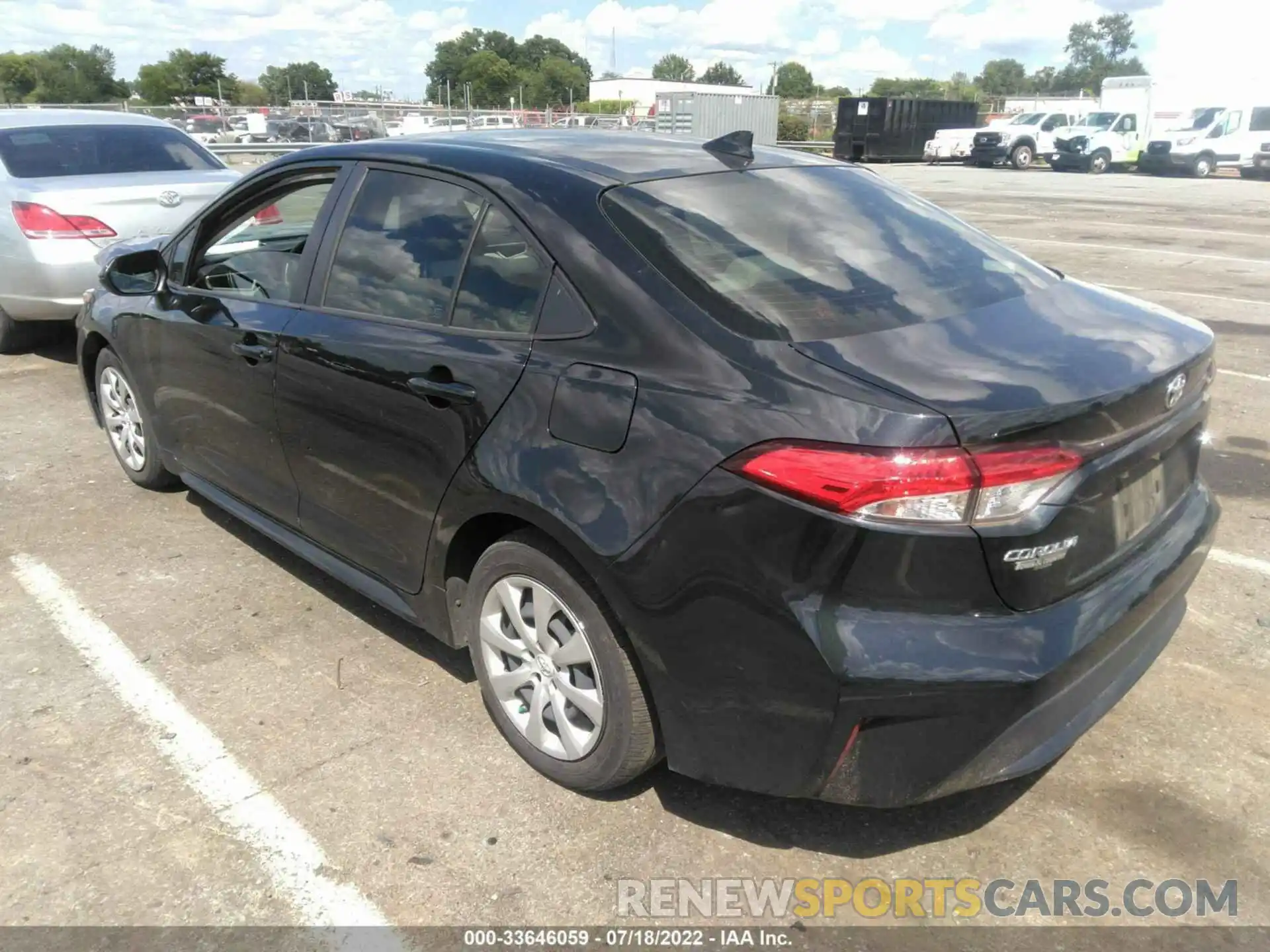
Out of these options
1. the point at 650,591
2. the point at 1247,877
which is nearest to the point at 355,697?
the point at 650,591

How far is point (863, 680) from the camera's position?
6.89ft

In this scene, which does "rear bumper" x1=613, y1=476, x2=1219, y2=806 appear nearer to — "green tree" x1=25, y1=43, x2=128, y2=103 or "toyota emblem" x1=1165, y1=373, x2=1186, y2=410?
"toyota emblem" x1=1165, y1=373, x2=1186, y2=410

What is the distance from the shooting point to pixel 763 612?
2184 mm

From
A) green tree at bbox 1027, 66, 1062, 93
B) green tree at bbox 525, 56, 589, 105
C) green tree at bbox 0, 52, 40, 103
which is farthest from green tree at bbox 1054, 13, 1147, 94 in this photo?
green tree at bbox 0, 52, 40, 103

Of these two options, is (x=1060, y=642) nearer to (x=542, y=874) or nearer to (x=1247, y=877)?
(x=1247, y=877)

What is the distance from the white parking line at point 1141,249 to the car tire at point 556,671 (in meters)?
10.4

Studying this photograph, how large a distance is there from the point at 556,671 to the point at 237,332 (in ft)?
6.16

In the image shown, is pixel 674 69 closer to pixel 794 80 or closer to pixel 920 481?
pixel 794 80

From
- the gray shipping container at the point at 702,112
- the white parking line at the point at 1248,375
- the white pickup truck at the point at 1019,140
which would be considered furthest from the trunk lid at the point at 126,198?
the white pickup truck at the point at 1019,140

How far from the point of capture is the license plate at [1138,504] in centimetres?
238

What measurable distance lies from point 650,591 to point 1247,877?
5.44 ft

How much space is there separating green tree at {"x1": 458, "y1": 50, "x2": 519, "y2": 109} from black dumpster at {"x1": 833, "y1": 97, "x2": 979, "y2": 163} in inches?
3184

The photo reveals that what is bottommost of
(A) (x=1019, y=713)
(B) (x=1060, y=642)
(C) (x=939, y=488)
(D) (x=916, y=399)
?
(A) (x=1019, y=713)

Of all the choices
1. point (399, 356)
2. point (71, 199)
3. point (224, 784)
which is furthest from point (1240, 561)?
point (71, 199)
